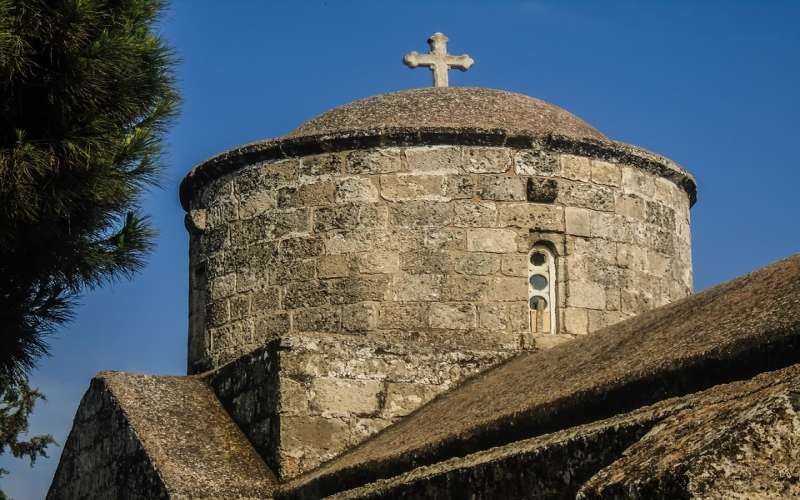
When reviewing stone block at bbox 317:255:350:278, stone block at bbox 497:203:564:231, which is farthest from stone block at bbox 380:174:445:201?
stone block at bbox 317:255:350:278

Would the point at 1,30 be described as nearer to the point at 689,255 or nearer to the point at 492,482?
the point at 492,482

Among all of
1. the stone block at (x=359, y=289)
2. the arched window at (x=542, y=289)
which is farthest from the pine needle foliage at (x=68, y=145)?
the arched window at (x=542, y=289)

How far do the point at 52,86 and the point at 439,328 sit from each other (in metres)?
3.74

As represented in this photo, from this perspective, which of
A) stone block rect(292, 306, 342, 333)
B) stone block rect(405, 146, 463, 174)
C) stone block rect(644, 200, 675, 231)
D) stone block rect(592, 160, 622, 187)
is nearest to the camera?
stone block rect(292, 306, 342, 333)

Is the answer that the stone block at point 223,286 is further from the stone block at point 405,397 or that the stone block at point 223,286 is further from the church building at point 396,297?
the stone block at point 405,397

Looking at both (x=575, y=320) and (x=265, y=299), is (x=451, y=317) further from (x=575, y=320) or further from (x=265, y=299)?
(x=265, y=299)

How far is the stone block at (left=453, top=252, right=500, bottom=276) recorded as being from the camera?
11375 millimetres

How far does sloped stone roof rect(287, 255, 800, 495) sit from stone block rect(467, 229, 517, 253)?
113cm

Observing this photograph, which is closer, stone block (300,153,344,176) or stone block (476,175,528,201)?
stone block (476,175,528,201)

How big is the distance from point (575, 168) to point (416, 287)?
1.67 meters

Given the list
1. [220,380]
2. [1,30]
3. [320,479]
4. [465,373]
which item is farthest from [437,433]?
[1,30]

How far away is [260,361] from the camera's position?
34.8 feet

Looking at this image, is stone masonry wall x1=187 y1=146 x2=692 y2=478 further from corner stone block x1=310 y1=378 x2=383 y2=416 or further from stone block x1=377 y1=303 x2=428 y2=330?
corner stone block x1=310 y1=378 x2=383 y2=416

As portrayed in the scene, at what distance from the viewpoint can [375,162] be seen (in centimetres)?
1159
